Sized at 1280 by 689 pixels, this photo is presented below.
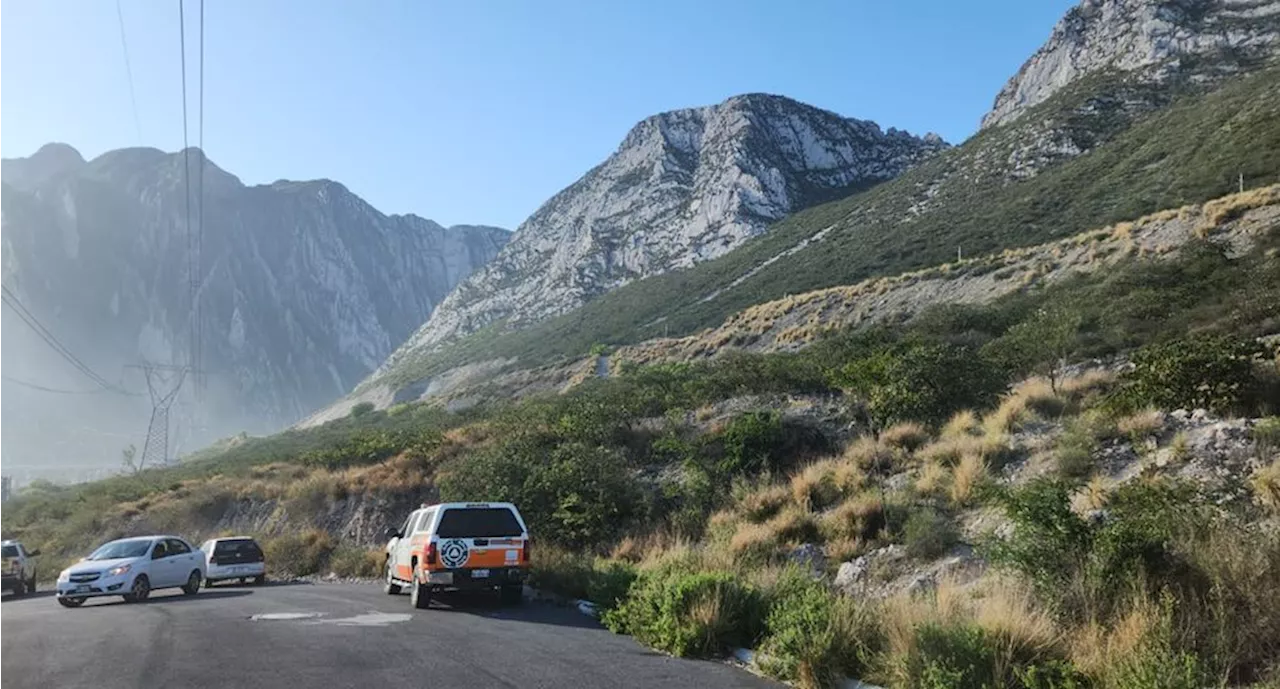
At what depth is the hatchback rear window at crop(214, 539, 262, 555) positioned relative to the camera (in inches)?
944

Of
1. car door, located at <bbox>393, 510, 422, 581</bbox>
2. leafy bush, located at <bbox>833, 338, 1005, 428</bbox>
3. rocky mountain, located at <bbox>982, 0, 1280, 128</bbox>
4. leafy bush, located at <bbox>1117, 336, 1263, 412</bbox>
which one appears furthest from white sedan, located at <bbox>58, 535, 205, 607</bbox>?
rocky mountain, located at <bbox>982, 0, 1280, 128</bbox>

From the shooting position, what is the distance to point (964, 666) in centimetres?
579

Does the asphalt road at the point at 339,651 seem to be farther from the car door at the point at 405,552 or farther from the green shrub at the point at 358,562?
the green shrub at the point at 358,562

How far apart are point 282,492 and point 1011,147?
83.3 meters

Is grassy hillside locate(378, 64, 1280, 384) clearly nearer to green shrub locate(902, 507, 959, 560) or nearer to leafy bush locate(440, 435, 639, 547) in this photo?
leafy bush locate(440, 435, 639, 547)

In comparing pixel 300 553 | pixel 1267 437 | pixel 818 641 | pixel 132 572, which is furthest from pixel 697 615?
pixel 300 553

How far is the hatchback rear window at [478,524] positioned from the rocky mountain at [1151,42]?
90.4 meters

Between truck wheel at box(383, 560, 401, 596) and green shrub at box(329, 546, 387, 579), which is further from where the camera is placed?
green shrub at box(329, 546, 387, 579)

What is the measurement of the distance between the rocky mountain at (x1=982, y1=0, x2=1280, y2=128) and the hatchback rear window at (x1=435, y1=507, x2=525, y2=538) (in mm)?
90397

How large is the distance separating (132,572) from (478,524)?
9872 millimetres

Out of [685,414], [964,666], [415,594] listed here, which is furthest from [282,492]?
[964,666]

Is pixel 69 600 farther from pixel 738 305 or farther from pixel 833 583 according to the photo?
pixel 738 305

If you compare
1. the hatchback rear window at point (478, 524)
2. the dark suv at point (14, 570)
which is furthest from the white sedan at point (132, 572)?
the hatchback rear window at point (478, 524)

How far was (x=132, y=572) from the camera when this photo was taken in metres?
17.9
